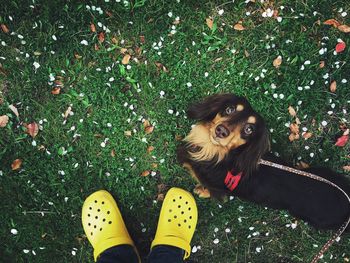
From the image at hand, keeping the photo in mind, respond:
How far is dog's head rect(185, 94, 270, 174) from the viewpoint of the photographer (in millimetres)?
3256

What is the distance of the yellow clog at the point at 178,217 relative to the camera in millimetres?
3855

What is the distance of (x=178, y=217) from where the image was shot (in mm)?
3889

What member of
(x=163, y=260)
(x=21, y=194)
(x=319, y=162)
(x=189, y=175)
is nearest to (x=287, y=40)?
(x=319, y=162)

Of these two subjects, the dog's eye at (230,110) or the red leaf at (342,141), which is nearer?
the dog's eye at (230,110)

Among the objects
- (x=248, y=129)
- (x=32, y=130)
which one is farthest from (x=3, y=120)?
(x=248, y=129)

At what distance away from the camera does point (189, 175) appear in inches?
158

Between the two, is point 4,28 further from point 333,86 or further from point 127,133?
point 333,86

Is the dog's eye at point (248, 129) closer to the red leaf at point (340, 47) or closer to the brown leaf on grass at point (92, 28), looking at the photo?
the red leaf at point (340, 47)

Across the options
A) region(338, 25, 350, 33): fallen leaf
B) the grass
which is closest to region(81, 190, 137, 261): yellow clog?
the grass

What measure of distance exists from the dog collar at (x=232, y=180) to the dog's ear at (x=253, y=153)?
7 centimetres

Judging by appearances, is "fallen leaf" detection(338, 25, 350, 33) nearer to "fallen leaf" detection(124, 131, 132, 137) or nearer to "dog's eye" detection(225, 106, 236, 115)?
"dog's eye" detection(225, 106, 236, 115)

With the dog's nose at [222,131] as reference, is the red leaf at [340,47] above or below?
above

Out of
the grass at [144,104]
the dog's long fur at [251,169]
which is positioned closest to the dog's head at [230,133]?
the dog's long fur at [251,169]

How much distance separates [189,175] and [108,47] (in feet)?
4.70
